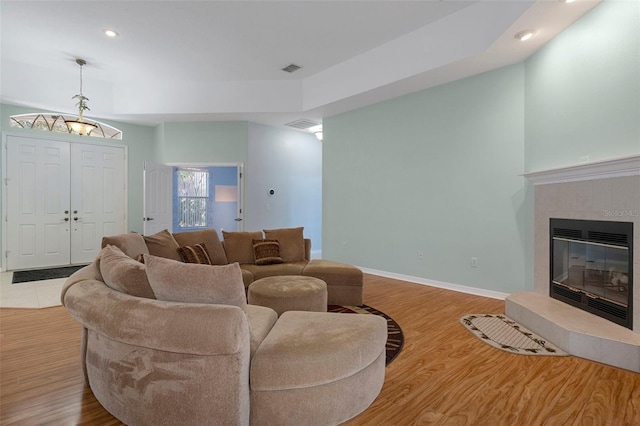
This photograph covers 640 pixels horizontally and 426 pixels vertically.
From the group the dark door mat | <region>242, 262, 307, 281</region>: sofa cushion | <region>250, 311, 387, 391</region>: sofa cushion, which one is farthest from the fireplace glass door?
the dark door mat

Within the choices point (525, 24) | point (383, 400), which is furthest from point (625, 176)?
point (383, 400)

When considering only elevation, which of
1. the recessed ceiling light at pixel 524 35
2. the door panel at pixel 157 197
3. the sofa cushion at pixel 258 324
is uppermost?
the recessed ceiling light at pixel 524 35

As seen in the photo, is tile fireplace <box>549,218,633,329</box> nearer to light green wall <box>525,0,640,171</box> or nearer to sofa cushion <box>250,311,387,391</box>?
light green wall <box>525,0,640,171</box>

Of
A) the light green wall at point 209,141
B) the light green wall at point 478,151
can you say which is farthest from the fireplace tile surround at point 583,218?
the light green wall at point 209,141

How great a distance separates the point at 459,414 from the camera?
1.86 meters

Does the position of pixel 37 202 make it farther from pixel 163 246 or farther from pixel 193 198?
pixel 163 246

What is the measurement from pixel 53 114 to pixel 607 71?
817cm

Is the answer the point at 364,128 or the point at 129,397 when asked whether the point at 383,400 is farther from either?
the point at 364,128

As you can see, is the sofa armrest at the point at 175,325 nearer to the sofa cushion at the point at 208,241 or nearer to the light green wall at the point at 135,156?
the sofa cushion at the point at 208,241

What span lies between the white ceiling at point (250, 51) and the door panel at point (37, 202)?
86 cm

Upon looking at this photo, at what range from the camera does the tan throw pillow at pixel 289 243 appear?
14.6 feet

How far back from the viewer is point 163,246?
357 cm

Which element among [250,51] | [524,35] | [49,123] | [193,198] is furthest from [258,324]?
[193,198]

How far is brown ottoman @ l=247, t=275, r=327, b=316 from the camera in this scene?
9.85ft
